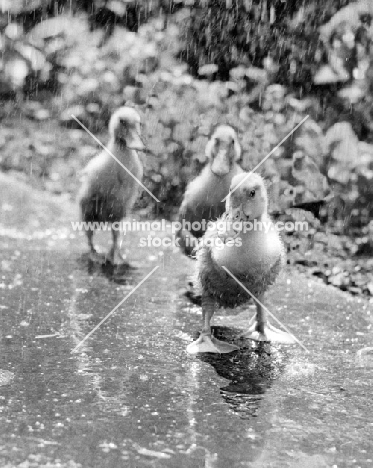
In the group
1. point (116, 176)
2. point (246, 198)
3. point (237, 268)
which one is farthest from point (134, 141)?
point (237, 268)

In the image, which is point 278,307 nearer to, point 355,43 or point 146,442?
point 146,442

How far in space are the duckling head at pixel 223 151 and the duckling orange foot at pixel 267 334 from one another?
0.93 metres

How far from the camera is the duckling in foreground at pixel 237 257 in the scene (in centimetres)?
355

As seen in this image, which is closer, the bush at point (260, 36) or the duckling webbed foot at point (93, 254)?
the duckling webbed foot at point (93, 254)

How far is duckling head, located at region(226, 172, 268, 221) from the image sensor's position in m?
3.57

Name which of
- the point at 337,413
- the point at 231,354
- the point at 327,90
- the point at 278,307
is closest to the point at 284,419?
the point at 337,413

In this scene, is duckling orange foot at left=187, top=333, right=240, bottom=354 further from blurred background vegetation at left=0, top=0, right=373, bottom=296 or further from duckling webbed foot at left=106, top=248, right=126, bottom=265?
duckling webbed foot at left=106, top=248, right=126, bottom=265

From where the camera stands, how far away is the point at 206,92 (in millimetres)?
7770

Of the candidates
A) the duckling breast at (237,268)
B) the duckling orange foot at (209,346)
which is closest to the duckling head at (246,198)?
the duckling breast at (237,268)

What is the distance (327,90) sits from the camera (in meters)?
7.84

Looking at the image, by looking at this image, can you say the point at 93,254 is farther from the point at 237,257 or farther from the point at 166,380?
the point at 166,380

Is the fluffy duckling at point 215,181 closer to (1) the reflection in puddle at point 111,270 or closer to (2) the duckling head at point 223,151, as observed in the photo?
(2) the duckling head at point 223,151

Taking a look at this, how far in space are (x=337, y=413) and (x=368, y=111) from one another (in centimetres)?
Result: 431

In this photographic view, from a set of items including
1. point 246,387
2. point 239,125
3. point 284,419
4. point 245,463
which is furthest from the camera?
point 239,125
